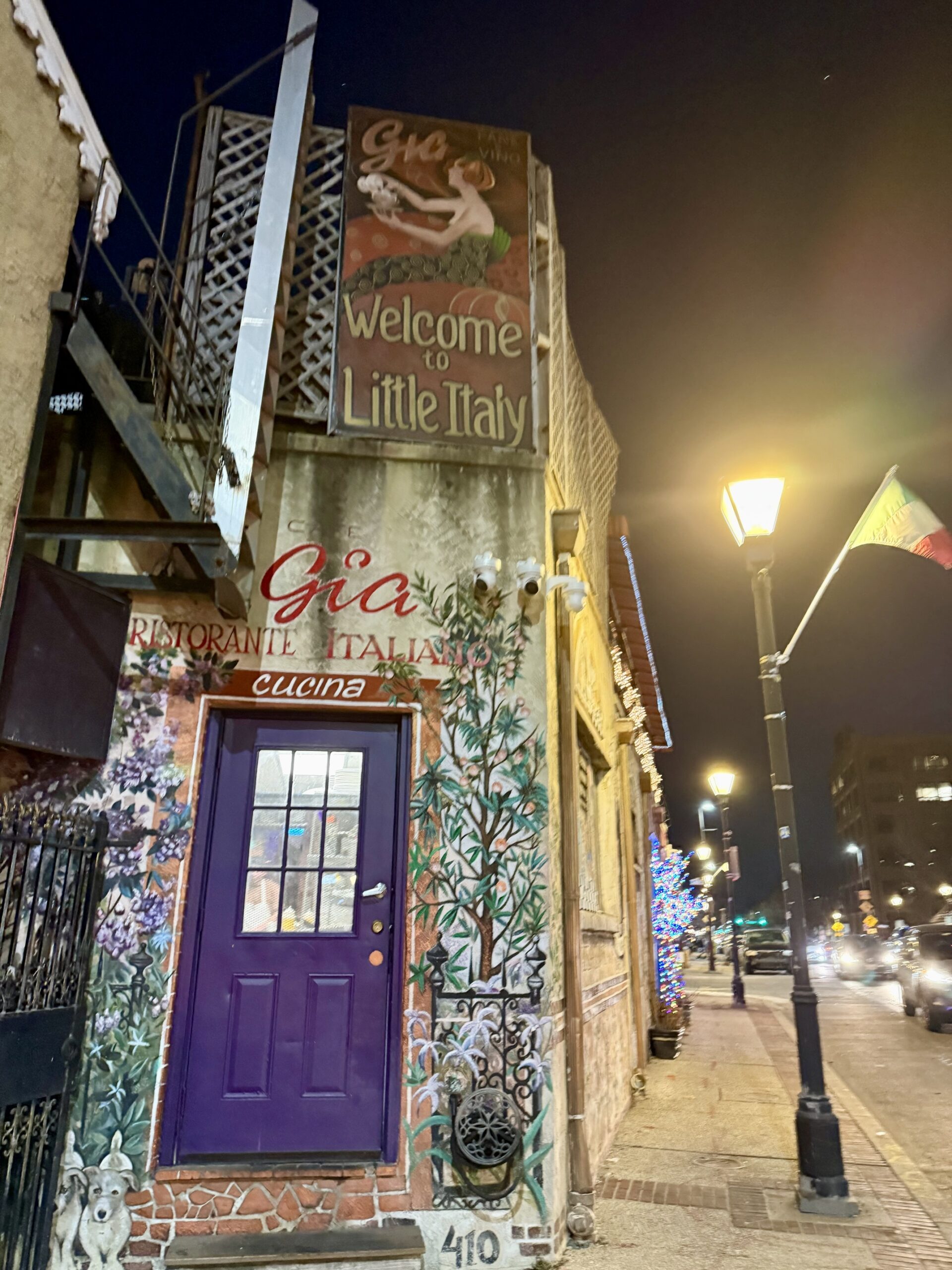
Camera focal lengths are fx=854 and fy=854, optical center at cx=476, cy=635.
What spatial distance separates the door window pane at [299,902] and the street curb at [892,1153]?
441cm

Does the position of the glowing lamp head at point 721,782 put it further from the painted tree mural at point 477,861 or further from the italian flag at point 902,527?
the painted tree mural at point 477,861

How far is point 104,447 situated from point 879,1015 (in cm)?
1958

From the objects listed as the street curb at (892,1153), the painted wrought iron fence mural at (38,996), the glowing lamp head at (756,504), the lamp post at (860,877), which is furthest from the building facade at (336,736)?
the lamp post at (860,877)

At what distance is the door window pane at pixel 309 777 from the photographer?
5.26 metres

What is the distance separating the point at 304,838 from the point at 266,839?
0.23 m

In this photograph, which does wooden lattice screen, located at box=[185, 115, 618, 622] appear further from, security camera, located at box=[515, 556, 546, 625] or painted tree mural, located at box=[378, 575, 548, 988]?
painted tree mural, located at box=[378, 575, 548, 988]

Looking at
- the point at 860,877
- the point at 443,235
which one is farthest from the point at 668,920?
the point at 860,877

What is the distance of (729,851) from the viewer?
2242 centimetres

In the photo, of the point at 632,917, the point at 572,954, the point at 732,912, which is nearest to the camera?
the point at 572,954

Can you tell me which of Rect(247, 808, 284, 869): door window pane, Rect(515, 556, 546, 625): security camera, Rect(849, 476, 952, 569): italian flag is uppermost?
Rect(849, 476, 952, 569): italian flag

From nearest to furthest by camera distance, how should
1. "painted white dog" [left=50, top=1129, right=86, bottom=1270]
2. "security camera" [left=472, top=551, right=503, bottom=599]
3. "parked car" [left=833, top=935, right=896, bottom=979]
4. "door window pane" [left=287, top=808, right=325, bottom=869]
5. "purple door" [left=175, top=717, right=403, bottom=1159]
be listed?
"painted white dog" [left=50, top=1129, right=86, bottom=1270], "purple door" [left=175, top=717, right=403, bottom=1159], "door window pane" [left=287, top=808, right=325, bottom=869], "security camera" [left=472, top=551, right=503, bottom=599], "parked car" [left=833, top=935, right=896, bottom=979]

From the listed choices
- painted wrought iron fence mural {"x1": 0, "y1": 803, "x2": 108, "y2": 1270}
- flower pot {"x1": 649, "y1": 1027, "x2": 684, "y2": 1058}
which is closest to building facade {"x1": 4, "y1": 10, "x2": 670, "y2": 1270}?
painted wrought iron fence mural {"x1": 0, "y1": 803, "x2": 108, "y2": 1270}

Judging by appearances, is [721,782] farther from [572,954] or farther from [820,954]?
[820,954]

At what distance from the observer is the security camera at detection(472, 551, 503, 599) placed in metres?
5.51
